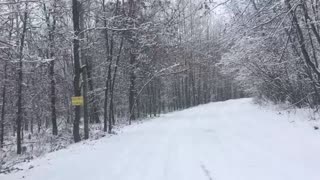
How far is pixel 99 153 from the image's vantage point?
1427 cm

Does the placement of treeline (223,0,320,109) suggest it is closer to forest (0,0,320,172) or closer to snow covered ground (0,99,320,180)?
forest (0,0,320,172)

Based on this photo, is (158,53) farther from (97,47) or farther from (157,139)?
(157,139)

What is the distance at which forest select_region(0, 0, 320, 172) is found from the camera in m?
14.3

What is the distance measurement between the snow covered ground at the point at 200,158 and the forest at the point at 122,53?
263cm

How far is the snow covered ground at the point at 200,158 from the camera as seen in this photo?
31.2ft

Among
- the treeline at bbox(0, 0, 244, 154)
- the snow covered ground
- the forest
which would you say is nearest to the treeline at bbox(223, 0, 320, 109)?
the forest

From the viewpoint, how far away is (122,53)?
116 ft

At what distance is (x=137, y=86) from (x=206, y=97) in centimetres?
4104

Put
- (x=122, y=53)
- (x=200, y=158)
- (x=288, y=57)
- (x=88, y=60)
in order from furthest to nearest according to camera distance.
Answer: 1. (x=122, y=53)
2. (x=88, y=60)
3. (x=288, y=57)
4. (x=200, y=158)

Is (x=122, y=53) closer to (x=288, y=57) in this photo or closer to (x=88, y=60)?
(x=88, y=60)

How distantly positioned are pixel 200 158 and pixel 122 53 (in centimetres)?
2450

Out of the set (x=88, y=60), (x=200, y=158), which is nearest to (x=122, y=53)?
(x=88, y=60)

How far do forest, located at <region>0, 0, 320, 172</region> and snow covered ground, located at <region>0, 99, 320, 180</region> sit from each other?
2.63 m

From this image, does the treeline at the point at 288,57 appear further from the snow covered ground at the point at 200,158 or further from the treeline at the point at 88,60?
the snow covered ground at the point at 200,158
